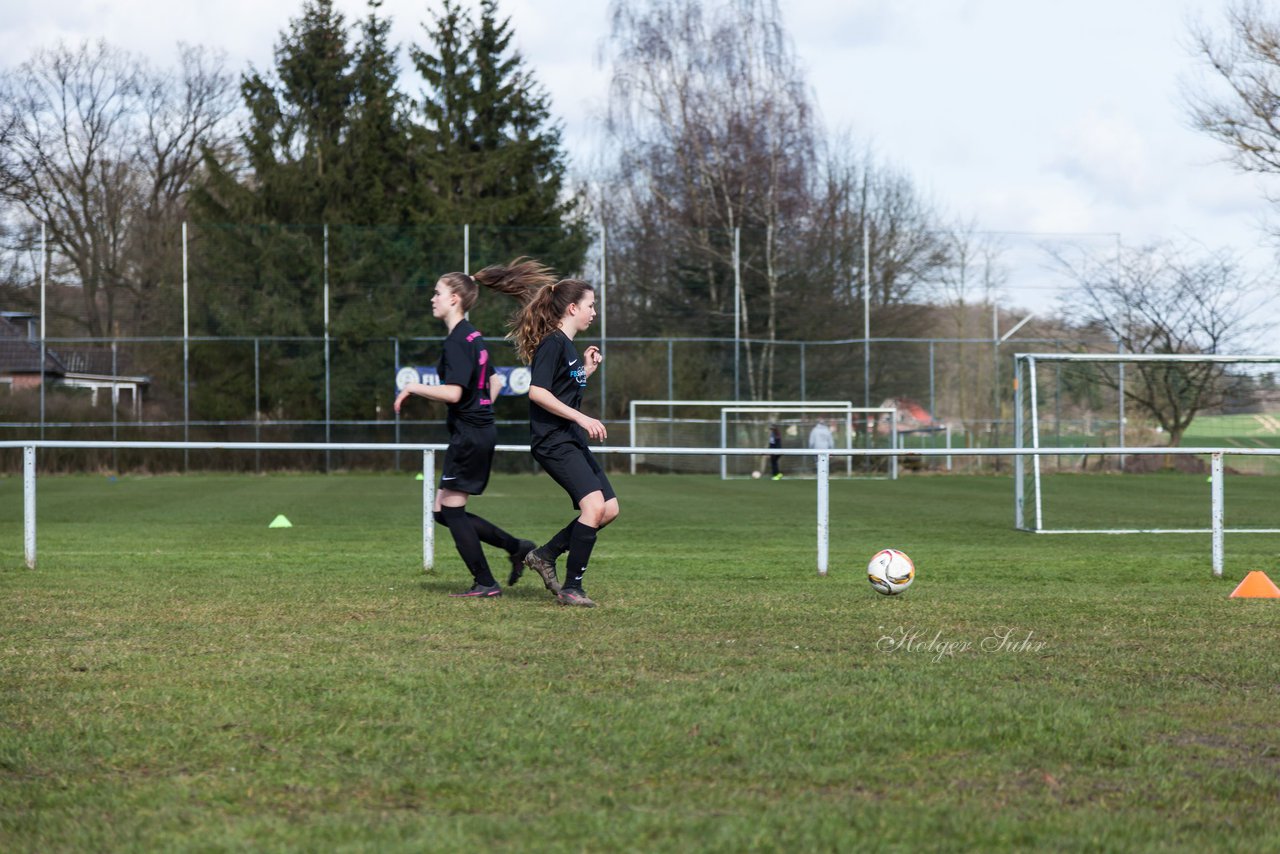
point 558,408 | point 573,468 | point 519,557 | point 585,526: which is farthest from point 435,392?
point 519,557

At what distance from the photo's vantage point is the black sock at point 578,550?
7391 mm

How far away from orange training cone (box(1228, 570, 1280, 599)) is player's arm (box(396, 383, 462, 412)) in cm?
481

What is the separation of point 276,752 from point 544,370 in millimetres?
3300

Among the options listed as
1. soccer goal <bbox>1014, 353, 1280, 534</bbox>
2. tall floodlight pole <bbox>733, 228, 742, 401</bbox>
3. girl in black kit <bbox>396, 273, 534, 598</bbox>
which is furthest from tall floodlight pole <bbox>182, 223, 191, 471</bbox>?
girl in black kit <bbox>396, 273, 534, 598</bbox>

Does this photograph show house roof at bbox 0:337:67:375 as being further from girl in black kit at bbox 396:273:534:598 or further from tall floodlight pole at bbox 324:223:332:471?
girl in black kit at bbox 396:273:534:598

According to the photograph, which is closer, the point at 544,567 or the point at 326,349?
the point at 544,567

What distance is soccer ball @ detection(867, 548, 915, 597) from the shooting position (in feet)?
26.8

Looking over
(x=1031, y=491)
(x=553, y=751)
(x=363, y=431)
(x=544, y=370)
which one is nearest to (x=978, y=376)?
(x=363, y=431)

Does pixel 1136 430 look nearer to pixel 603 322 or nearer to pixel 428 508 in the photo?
pixel 603 322

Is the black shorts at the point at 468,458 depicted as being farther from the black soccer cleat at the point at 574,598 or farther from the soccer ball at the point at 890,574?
the soccer ball at the point at 890,574

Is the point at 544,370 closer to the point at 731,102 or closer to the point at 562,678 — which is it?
the point at 562,678

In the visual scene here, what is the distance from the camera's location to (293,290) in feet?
121

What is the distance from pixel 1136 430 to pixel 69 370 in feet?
90.0

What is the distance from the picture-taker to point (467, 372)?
24.4ft
